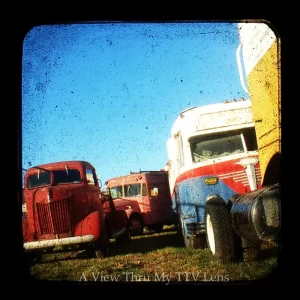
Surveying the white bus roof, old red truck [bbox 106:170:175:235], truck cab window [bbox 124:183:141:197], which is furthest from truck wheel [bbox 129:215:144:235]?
the white bus roof

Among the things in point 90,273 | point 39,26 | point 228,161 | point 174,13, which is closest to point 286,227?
point 228,161

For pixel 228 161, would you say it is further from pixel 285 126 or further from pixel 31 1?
pixel 31 1

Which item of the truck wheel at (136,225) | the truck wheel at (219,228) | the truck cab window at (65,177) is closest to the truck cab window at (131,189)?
the truck wheel at (136,225)

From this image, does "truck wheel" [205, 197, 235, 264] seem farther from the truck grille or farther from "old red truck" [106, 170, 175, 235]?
the truck grille

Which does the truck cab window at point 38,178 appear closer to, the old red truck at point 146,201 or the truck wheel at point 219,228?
the old red truck at point 146,201

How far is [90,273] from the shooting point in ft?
7.11

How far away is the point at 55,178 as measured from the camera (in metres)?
3.12

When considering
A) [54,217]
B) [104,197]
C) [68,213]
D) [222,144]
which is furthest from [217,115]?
[54,217]

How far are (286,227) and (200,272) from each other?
673mm

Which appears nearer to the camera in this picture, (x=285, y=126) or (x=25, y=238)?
(x=285, y=126)

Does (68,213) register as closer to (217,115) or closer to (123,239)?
(123,239)

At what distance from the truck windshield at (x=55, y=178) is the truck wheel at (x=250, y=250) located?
160 cm

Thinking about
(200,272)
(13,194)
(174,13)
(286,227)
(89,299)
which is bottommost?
(89,299)

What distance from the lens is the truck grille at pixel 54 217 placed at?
9.02 feet
